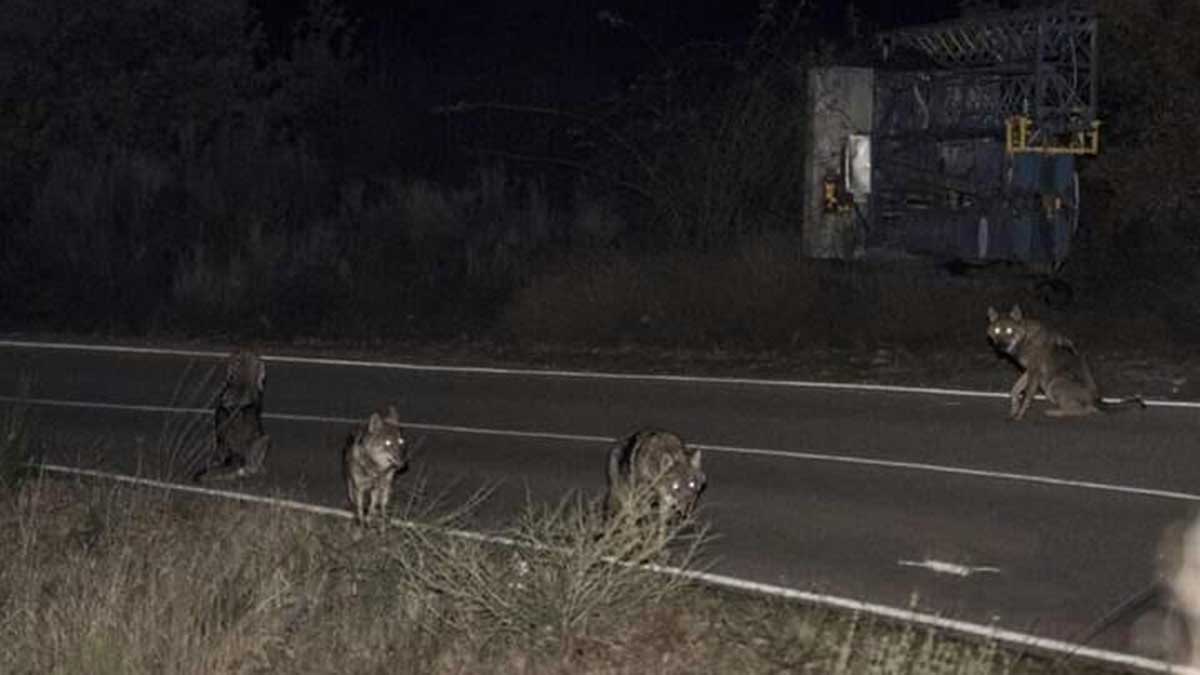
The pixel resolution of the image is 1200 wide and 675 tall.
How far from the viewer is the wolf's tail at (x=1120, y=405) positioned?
755 inches

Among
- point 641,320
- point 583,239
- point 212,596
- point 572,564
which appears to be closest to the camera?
point 572,564

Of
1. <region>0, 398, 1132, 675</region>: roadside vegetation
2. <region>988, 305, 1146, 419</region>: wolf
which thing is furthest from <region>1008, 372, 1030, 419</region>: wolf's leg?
<region>0, 398, 1132, 675</region>: roadside vegetation

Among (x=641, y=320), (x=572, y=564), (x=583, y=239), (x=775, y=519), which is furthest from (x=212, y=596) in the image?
(x=583, y=239)

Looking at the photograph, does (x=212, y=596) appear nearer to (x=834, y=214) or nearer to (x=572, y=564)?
(x=572, y=564)

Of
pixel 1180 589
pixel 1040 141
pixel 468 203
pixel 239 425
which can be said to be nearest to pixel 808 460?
pixel 239 425

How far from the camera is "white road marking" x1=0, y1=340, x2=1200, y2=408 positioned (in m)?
21.7

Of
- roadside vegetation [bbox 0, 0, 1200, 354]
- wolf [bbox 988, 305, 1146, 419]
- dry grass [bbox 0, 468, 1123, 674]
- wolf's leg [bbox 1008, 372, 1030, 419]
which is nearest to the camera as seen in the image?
dry grass [bbox 0, 468, 1123, 674]

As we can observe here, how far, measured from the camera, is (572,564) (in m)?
11.1

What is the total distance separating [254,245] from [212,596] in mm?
21723

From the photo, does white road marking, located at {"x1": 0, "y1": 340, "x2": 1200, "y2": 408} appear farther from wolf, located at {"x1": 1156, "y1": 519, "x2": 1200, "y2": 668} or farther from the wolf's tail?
wolf, located at {"x1": 1156, "y1": 519, "x2": 1200, "y2": 668}

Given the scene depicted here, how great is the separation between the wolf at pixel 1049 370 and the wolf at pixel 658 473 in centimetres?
577

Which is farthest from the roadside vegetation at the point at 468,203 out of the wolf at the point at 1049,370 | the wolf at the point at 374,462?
the wolf at the point at 374,462

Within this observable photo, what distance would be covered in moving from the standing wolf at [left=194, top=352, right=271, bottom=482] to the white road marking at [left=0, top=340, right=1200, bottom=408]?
656cm

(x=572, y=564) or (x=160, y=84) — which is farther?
(x=160, y=84)
